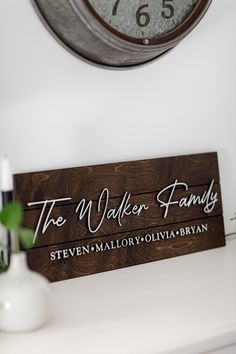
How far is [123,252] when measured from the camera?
4.54 feet

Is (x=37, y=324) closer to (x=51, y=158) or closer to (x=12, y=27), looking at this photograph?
(x=51, y=158)

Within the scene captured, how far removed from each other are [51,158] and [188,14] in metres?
0.42

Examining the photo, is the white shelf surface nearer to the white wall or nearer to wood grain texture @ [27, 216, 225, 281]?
wood grain texture @ [27, 216, 225, 281]

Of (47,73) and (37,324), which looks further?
(47,73)

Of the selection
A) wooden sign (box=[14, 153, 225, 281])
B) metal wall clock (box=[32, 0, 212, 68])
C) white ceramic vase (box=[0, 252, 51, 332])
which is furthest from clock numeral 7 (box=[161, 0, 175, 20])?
white ceramic vase (box=[0, 252, 51, 332])

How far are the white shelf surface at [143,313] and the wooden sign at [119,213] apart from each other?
0.04 meters

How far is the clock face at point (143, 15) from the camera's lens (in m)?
1.22

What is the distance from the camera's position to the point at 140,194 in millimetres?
1408

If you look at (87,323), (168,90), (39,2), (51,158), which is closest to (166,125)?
(168,90)

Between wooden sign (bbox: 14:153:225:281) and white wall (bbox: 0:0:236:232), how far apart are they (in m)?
0.04

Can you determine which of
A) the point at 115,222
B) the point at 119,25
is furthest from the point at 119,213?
the point at 119,25

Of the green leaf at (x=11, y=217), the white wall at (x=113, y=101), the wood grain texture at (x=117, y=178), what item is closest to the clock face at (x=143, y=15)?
the white wall at (x=113, y=101)

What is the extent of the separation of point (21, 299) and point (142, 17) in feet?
2.06

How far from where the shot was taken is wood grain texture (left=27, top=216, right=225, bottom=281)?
4.24ft
